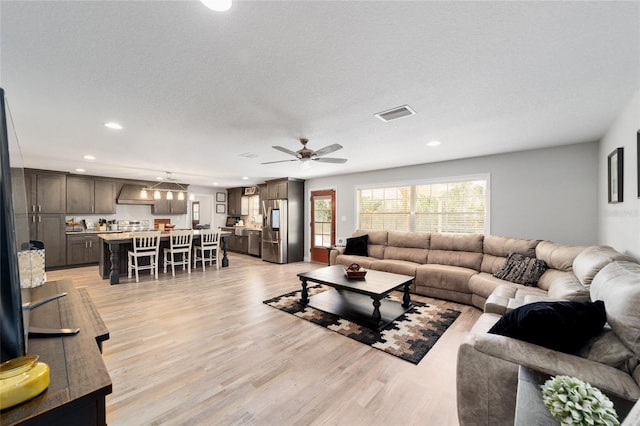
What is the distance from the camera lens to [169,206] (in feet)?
26.6

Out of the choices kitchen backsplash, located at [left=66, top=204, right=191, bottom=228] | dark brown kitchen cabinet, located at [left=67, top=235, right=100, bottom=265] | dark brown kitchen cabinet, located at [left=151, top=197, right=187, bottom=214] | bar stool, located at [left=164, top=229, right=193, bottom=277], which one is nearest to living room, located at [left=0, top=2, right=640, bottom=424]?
bar stool, located at [left=164, top=229, right=193, bottom=277]

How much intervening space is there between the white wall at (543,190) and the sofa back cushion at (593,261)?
160 centimetres

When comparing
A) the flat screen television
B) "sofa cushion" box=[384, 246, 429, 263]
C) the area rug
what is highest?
the flat screen television

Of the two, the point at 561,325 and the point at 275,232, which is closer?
the point at 561,325

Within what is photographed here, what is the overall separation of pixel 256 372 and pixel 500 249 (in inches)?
154

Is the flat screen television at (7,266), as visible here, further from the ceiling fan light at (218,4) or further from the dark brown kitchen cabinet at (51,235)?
the dark brown kitchen cabinet at (51,235)

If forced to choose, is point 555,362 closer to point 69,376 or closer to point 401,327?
point 401,327

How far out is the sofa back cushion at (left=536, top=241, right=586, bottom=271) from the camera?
303 centimetres

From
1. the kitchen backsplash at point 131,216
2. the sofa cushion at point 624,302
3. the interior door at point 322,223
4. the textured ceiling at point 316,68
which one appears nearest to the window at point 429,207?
the interior door at point 322,223

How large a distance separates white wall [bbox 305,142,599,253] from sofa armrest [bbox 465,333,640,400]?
3.37 meters

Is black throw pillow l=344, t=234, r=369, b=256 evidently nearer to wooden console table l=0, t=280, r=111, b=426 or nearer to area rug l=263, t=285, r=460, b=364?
area rug l=263, t=285, r=460, b=364

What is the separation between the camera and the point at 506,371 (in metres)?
1.46

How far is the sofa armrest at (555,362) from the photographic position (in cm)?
120

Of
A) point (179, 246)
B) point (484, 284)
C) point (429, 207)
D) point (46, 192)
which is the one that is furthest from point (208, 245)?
point (484, 284)
